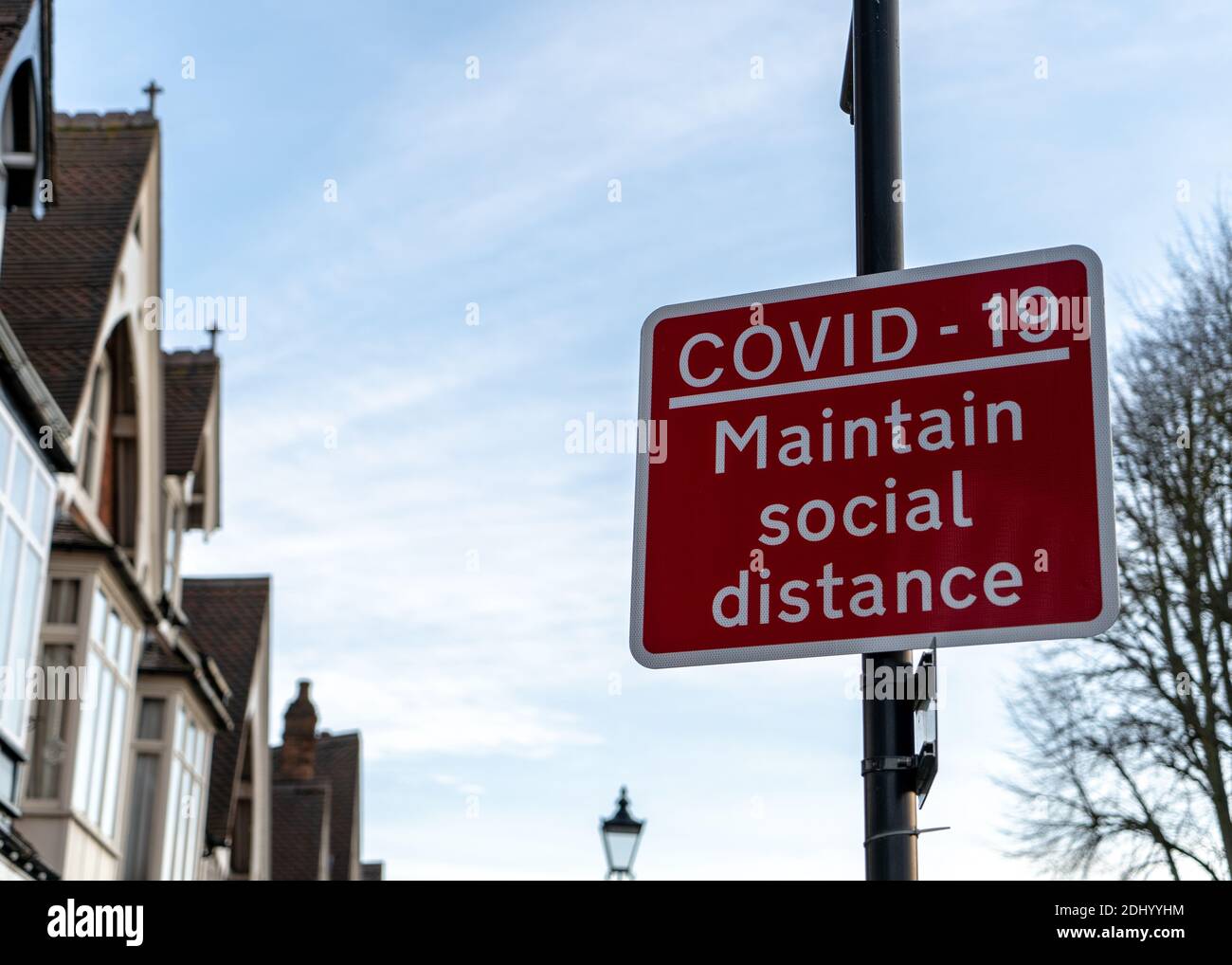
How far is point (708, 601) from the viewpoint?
3471 mm

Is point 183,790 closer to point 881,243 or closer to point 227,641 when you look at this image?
point 227,641

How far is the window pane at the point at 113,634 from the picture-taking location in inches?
765

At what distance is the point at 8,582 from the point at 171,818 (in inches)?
333

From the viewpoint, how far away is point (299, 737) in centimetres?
4234

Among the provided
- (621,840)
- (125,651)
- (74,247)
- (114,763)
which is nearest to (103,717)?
(114,763)

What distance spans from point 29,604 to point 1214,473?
1408 cm

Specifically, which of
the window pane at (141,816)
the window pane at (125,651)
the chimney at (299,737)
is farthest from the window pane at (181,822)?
the chimney at (299,737)

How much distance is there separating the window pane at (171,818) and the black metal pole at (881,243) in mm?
20166

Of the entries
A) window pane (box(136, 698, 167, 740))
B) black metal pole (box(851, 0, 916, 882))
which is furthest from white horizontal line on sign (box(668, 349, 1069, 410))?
window pane (box(136, 698, 167, 740))
